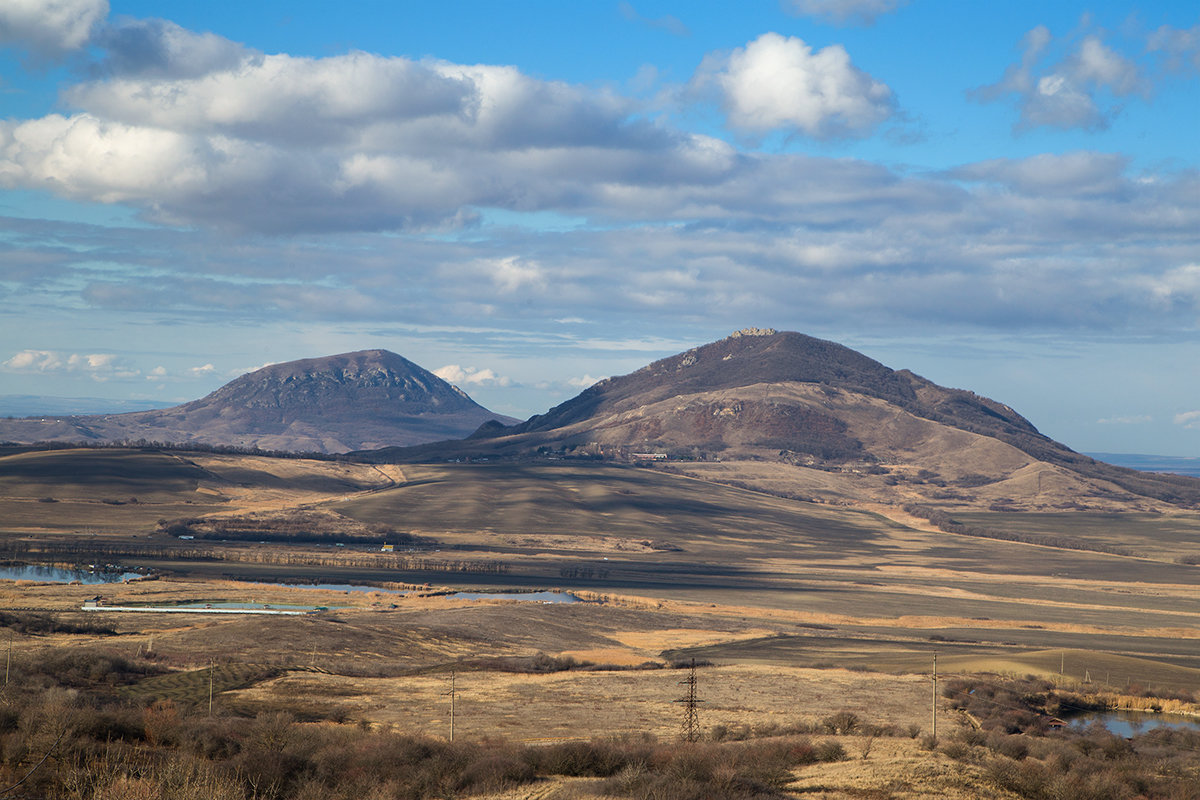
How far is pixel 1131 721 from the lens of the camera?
61938 millimetres

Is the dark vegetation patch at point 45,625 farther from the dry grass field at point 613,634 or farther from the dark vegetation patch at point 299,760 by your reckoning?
the dark vegetation patch at point 299,760

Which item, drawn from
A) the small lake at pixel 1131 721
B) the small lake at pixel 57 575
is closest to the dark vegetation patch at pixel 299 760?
the small lake at pixel 1131 721

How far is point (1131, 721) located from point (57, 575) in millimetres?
116923

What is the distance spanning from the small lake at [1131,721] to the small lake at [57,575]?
10224 centimetres

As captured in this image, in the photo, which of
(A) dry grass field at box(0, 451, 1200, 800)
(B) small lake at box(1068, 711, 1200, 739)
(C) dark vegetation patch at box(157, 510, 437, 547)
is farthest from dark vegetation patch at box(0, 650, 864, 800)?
Answer: (C) dark vegetation patch at box(157, 510, 437, 547)

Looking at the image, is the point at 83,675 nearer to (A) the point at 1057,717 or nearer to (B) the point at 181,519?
(A) the point at 1057,717

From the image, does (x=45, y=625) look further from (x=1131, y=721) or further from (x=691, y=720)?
(x=1131, y=721)

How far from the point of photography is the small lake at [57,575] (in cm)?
11746

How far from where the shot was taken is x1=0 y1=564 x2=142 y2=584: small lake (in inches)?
4624

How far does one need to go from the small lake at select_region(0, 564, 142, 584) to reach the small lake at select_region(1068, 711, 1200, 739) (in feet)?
335

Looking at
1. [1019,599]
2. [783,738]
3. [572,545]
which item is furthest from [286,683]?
[572,545]

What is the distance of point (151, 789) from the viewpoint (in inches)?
928

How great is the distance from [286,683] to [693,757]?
1150 inches

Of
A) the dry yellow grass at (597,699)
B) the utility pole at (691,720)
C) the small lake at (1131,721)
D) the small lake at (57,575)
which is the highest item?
the utility pole at (691,720)
